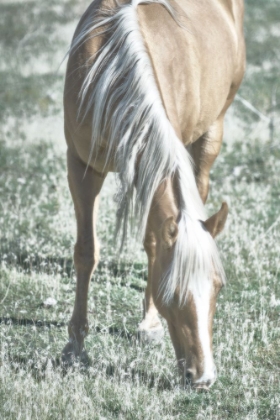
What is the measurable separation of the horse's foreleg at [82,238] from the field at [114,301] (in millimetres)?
130

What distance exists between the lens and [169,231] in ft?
11.9

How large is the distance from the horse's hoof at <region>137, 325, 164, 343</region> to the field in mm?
49

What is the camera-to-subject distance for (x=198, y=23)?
548 centimetres

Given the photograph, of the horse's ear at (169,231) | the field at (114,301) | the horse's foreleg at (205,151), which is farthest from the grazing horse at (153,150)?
the horse's foreleg at (205,151)

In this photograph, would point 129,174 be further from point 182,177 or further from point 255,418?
point 255,418

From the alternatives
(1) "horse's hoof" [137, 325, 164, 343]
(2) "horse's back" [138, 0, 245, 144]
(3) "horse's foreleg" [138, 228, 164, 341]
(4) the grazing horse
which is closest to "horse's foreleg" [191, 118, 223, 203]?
(2) "horse's back" [138, 0, 245, 144]

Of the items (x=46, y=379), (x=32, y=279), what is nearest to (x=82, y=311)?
(x=46, y=379)

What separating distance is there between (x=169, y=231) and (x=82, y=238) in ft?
3.62

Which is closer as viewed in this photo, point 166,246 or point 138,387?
point 166,246

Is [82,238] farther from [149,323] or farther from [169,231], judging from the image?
[169,231]

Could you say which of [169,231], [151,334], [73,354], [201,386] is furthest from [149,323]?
[169,231]

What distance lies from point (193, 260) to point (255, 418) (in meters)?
0.81

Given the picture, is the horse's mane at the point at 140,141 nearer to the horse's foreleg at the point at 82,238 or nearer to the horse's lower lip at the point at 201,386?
the horse's foreleg at the point at 82,238

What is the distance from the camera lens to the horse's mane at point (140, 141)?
359 centimetres
